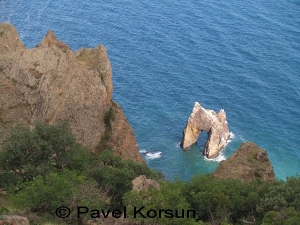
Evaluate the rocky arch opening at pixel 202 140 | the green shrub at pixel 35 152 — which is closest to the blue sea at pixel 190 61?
the rocky arch opening at pixel 202 140

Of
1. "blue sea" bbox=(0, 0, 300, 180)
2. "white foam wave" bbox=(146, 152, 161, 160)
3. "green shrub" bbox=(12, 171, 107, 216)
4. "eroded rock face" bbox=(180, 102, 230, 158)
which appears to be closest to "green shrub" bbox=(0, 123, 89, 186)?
"green shrub" bbox=(12, 171, 107, 216)

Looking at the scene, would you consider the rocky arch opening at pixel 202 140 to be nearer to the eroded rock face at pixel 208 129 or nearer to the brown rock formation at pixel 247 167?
the eroded rock face at pixel 208 129

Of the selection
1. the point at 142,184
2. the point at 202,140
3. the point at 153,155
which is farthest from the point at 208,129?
the point at 142,184

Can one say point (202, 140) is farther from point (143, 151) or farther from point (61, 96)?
point (61, 96)

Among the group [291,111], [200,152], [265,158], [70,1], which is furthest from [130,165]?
[70,1]

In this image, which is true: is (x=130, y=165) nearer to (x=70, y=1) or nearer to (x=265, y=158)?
(x=265, y=158)

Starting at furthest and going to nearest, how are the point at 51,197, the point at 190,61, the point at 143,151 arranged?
the point at 190,61, the point at 143,151, the point at 51,197
